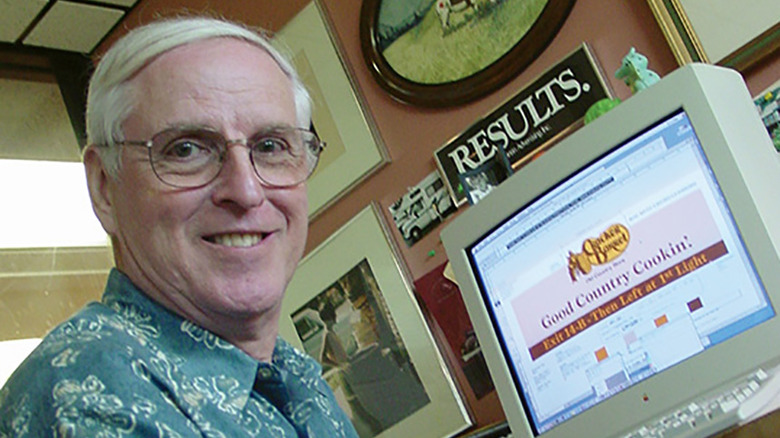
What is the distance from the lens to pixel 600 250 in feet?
4.15

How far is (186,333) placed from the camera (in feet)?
3.27

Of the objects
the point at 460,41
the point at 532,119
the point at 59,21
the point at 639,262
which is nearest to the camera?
the point at 639,262

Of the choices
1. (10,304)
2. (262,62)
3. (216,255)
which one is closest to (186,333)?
(216,255)

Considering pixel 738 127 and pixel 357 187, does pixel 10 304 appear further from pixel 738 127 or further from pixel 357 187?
pixel 738 127

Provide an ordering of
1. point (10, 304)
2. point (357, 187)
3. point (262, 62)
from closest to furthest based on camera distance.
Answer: point (262, 62), point (357, 187), point (10, 304)

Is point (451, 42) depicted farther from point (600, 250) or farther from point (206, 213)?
point (206, 213)

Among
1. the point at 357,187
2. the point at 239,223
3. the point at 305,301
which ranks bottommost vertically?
the point at 239,223

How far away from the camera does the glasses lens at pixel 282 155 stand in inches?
42.7

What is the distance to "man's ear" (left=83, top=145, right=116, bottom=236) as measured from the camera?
43.5 inches

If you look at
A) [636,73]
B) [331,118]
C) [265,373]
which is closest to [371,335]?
[331,118]

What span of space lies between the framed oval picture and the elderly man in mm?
872

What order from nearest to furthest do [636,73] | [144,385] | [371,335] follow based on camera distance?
[144,385] < [636,73] < [371,335]

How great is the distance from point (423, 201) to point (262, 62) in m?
0.97

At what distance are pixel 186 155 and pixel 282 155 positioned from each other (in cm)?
12
